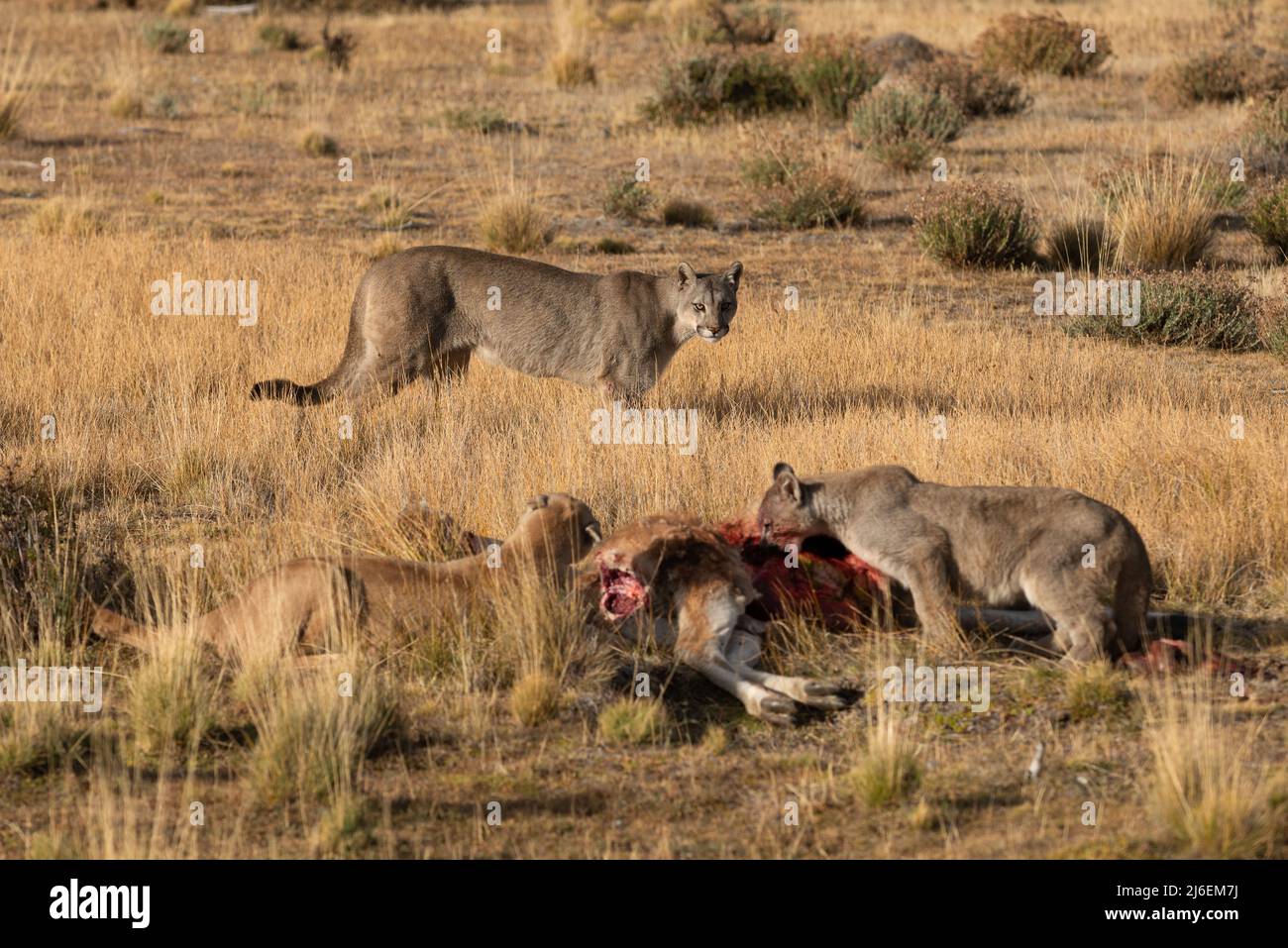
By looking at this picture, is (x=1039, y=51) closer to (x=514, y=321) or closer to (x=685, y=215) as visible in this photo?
(x=685, y=215)

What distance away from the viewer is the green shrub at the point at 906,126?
2258 cm

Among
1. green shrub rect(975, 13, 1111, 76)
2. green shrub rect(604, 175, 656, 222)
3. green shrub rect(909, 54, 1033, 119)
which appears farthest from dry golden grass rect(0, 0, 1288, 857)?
green shrub rect(975, 13, 1111, 76)

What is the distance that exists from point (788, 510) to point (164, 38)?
29681 millimetres

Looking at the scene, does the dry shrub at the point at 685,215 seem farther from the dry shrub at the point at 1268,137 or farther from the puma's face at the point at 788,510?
the puma's face at the point at 788,510

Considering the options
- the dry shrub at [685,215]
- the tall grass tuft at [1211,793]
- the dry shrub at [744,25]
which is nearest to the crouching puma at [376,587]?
the tall grass tuft at [1211,793]

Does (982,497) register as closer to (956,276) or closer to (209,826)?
(209,826)

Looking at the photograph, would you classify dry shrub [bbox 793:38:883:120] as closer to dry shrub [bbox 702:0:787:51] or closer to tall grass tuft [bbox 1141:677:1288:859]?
dry shrub [bbox 702:0:787:51]

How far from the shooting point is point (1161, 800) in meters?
5.95

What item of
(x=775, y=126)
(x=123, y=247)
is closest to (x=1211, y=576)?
(x=123, y=247)

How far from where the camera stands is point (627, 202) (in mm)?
19719

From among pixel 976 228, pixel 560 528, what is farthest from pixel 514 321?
pixel 976 228

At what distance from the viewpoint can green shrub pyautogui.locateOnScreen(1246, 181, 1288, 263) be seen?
17.7m

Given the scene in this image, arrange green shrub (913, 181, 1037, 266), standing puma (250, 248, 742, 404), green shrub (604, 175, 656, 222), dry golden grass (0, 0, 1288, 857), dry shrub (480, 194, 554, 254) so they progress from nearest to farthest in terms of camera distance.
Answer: dry golden grass (0, 0, 1288, 857) < standing puma (250, 248, 742, 404) < green shrub (913, 181, 1037, 266) < dry shrub (480, 194, 554, 254) < green shrub (604, 175, 656, 222)

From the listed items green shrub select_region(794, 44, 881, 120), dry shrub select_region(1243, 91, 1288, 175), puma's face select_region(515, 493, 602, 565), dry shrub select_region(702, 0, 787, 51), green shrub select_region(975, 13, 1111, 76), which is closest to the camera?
puma's face select_region(515, 493, 602, 565)
